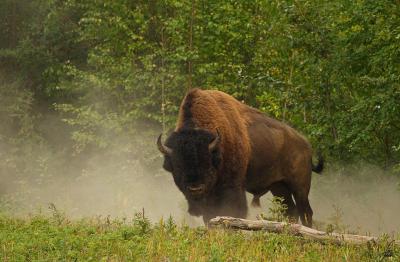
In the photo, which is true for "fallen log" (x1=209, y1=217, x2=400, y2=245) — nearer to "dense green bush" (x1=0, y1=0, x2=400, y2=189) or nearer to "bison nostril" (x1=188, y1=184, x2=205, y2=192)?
"bison nostril" (x1=188, y1=184, x2=205, y2=192)

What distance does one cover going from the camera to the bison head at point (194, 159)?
991 centimetres

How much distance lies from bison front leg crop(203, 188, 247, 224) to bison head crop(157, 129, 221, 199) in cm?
37

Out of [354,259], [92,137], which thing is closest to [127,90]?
[92,137]

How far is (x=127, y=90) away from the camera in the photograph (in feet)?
63.9

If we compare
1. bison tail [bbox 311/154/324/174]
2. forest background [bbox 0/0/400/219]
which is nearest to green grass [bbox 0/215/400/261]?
forest background [bbox 0/0/400/219]

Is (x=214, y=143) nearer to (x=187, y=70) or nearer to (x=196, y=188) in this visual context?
(x=196, y=188)

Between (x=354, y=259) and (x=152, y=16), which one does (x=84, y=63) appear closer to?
(x=152, y=16)

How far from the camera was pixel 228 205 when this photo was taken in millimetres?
10648

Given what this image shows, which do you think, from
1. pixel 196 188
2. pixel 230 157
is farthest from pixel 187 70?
pixel 196 188

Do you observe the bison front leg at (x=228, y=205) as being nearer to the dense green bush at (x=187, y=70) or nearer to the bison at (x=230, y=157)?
the bison at (x=230, y=157)

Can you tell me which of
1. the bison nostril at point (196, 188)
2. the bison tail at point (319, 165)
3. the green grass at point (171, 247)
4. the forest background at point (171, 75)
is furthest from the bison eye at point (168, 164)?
the bison tail at point (319, 165)

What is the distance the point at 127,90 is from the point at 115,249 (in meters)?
12.6

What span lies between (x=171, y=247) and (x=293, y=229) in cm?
136

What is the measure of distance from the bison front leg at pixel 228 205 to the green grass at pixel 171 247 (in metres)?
2.43
